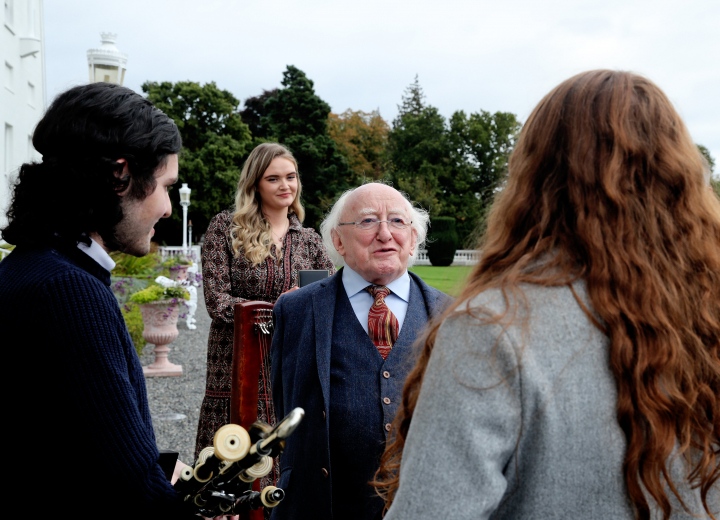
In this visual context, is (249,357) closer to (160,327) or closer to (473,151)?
(160,327)

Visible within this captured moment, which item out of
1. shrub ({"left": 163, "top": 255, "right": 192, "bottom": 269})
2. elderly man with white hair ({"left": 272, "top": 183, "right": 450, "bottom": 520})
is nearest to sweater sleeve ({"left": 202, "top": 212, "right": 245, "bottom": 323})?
elderly man with white hair ({"left": 272, "top": 183, "right": 450, "bottom": 520})

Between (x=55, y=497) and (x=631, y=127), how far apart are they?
1.55m

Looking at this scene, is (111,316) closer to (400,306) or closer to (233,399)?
(233,399)

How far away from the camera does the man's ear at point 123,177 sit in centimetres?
167

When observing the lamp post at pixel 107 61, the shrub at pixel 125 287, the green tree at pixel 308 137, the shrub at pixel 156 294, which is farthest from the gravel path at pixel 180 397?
the green tree at pixel 308 137

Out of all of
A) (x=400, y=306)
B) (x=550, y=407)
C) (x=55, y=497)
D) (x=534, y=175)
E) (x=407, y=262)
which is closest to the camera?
(x=550, y=407)

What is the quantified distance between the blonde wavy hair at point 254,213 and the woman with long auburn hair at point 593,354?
9.38 ft

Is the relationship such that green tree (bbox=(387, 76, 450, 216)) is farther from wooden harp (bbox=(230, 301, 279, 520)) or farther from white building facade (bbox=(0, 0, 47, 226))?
wooden harp (bbox=(230, 301, 279, 520))

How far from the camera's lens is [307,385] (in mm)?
2451

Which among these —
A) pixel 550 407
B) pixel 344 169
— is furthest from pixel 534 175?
pixel 344 169

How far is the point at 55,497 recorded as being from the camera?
146 centimetres

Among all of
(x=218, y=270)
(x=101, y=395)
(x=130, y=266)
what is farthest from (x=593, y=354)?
(x=130, y=266)

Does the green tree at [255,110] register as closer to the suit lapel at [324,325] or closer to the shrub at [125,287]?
the shrub at [125,287]

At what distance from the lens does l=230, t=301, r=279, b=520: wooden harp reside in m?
2.49
